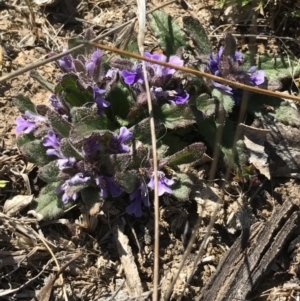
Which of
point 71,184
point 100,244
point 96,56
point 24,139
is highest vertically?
point 96,56

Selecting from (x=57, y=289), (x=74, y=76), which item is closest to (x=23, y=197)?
(x=57, y=289)

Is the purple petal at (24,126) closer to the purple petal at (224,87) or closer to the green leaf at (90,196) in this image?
the green leaf at (90,196)

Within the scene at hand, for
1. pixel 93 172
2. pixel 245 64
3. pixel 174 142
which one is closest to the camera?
pixel 93 172

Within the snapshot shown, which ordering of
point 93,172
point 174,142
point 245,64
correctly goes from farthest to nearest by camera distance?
point 245,64
point 174,142
point 93,172

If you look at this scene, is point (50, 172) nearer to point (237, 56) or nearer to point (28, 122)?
point (28, 122)

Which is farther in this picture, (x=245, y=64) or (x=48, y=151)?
(x=245, y=64)

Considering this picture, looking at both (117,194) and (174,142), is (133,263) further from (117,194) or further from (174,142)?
(174,142)

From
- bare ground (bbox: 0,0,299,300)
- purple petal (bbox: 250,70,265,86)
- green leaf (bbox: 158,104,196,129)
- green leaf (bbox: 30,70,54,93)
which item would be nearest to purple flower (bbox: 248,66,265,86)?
purple petal (bbox: 250,70,265,86)

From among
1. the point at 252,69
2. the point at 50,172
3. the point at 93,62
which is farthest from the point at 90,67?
the point at 252,69
